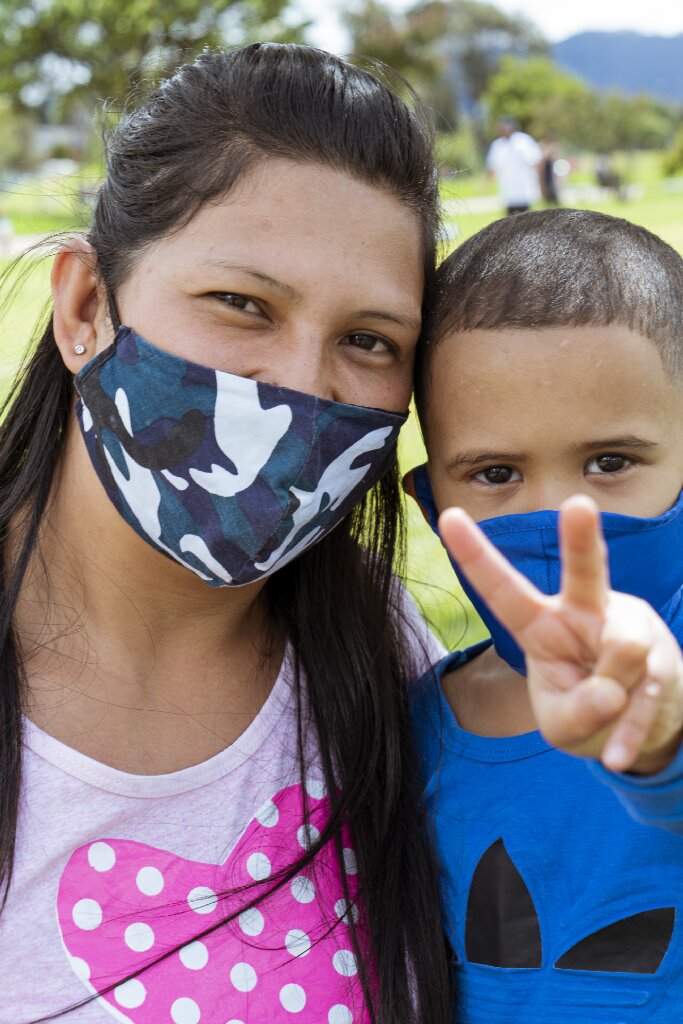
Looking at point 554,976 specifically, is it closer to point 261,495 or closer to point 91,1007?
point 91,1007

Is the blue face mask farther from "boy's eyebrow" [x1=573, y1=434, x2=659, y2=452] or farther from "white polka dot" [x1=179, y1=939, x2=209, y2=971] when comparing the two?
"white polka dot" [x1=179, y1=939, x2=209, y2=971]

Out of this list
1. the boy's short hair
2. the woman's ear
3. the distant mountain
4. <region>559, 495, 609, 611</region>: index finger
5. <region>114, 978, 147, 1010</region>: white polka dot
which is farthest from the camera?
the distant mountain

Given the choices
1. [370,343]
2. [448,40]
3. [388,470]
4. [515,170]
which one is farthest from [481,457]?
[448,40]

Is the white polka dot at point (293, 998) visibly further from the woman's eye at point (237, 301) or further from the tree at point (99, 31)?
the tree at point (99, 31)

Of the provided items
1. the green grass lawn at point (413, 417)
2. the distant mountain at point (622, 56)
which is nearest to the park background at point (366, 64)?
the green grass lawn at point (413, 417)

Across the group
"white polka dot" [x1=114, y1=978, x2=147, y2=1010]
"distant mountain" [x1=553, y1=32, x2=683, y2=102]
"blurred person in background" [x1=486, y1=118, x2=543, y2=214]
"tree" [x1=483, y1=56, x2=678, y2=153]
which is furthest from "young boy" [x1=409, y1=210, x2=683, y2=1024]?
"distant mountain" [x1=553, y1=32, x2=683, y2=102]

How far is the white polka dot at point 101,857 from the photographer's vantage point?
196 cm

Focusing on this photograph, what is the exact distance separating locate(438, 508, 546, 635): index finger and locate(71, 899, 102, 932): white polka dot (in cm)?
95

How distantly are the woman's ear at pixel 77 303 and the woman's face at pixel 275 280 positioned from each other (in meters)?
0.12

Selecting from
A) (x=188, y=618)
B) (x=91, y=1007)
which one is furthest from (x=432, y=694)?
(x=91, y=1007)

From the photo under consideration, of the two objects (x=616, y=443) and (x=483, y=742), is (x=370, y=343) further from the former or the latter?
(x=483, y=742)

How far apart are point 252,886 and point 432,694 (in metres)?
0.59

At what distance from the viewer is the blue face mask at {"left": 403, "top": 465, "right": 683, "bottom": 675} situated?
2004mm

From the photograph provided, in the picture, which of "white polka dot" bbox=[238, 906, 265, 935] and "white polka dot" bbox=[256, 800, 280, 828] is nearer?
"white polka dot" bbox=[238, 906, 265, 935]
